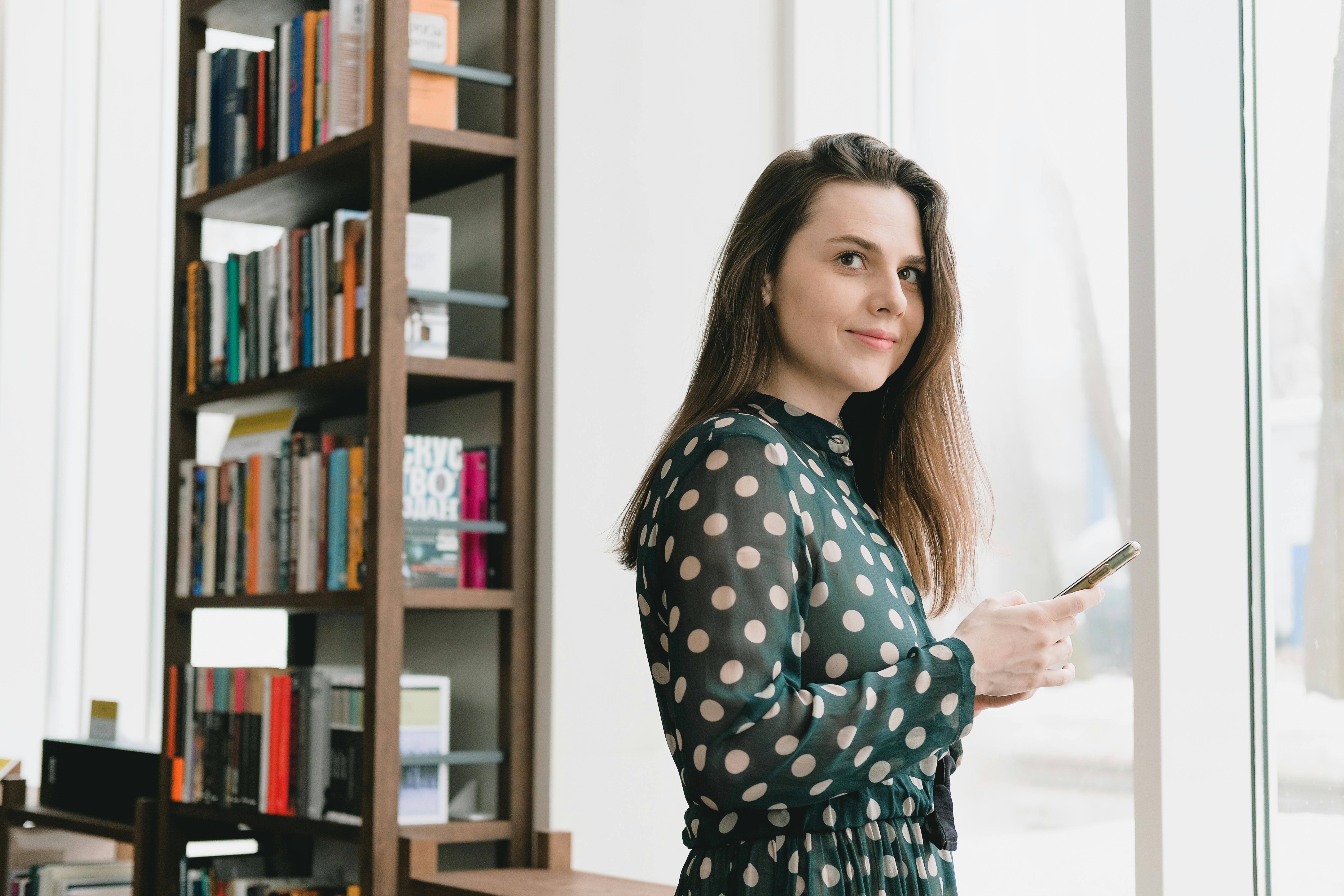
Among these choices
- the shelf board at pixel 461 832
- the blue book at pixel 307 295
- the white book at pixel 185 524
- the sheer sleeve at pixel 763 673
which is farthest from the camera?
the white book at pixel 185 524

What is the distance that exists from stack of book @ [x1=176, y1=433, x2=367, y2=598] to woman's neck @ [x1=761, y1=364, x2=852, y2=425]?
139 centimetres

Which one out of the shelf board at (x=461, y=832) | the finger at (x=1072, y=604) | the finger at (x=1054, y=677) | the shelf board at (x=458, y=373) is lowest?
the shelf board at (x=461, y=832)

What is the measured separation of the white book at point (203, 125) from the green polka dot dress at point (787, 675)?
2.31m

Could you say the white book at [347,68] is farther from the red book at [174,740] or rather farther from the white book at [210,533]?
the red book at [174,740]

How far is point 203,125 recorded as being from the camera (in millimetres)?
3281

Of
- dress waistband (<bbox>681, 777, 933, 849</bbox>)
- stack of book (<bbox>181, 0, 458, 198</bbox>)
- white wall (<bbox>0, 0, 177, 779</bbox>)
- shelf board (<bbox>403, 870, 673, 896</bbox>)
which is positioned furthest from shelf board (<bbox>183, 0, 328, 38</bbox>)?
dress waistband (<bbox>681, 777, 933, 849</bbox>)

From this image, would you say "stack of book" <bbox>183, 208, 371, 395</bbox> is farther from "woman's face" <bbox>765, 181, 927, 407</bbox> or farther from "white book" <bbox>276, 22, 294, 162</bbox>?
"woman's face" <bbox>765, 181, 927, 407</bbox>

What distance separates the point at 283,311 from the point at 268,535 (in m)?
0.46

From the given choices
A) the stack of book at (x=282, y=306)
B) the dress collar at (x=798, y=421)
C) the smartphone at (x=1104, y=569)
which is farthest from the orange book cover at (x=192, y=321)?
the smartphone at (x=1104, y=569)

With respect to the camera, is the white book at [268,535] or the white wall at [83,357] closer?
the white book at [268,535]

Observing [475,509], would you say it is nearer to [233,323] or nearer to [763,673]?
[233,323]

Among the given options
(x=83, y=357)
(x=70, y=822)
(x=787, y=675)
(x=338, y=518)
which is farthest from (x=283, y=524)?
(x=83, y=357)

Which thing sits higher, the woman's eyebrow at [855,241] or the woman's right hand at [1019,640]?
the woman's eyebrow at [855,241]

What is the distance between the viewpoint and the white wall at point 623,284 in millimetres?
2646
